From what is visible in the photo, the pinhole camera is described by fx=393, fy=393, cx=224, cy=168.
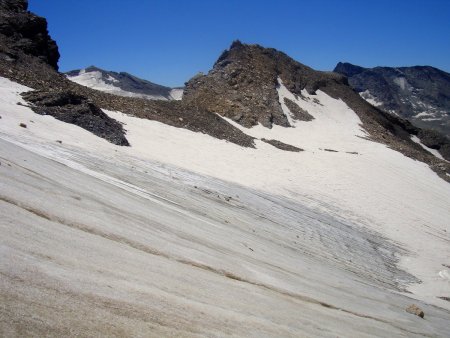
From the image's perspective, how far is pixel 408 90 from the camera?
161 meters

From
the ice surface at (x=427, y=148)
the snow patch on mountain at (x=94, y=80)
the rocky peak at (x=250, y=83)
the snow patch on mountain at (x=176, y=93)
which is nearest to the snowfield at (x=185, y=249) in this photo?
the rocky peak at (x=250, y=83)

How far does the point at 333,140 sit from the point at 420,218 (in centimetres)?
1732

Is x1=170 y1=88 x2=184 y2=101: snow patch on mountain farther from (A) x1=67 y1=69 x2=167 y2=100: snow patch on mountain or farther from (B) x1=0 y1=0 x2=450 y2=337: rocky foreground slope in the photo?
(B) x1=0 y1=0 x2=450 y2=337: rocky foreground slope

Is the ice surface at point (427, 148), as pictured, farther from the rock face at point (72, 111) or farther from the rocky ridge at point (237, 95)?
the rock face at point (72, 111)

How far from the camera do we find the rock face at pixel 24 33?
21038mm

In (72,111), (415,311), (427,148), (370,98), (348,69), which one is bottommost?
(415,311)

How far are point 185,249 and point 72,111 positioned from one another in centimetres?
1053

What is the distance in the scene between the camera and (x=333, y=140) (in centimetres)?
3569

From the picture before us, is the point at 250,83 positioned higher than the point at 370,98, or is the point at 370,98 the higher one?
the point at 370,98

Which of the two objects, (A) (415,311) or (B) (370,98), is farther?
(B) (370,98)

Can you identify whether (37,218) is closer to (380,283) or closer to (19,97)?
(380,283)

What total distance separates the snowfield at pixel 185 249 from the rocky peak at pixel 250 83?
17816 millimetres

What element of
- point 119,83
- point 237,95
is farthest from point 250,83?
point 119,83

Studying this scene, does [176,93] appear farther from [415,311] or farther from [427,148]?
[415,311]
